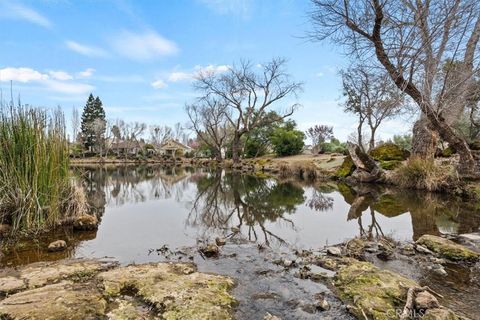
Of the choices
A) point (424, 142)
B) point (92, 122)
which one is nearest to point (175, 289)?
point (424, 142)

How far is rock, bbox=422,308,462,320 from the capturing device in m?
2.57

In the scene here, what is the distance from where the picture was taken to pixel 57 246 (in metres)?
4.88

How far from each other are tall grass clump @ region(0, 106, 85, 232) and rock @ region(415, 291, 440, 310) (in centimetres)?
594

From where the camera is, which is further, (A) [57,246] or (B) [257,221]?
(B) [257,221]

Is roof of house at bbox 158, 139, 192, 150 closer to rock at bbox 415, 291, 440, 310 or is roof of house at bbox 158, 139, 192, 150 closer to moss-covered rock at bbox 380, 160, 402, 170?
moss-covered rock at bbox 380, 160, 402, 170

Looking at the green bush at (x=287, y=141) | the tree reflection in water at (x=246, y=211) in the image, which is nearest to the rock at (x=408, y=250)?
the tree reflection in water at (x=246, y=211)

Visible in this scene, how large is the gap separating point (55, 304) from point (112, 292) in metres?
0.55

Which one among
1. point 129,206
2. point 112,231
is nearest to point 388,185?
point 129,206

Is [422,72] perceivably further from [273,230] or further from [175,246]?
[175,246]

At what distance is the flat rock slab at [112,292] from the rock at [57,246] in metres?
0.69

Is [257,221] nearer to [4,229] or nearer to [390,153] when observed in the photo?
[4,229]

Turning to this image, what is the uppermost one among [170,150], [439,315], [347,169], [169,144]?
[169,144]

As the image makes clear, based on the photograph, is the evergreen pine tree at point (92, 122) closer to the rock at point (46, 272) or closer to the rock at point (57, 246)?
the rock at point (57, 246)

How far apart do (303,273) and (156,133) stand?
2267 inches
